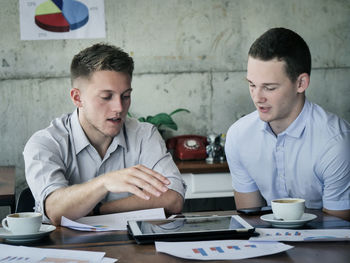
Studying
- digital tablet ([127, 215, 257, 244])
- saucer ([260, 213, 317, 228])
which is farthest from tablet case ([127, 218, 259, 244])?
saucer ([260, 213, 317, 228])

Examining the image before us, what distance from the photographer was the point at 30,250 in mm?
1280

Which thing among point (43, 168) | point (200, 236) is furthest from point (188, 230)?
point (43, 168)

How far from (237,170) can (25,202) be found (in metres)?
0.93

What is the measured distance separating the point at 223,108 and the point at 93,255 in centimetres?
267

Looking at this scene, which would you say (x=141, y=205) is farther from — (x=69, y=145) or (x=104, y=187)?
(x=69, y=145)

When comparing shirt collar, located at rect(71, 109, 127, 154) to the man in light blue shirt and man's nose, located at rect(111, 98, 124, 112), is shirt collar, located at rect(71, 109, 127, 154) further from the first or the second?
the man in light blue shirt

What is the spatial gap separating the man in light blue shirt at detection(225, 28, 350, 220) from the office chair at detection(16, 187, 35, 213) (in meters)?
0.93

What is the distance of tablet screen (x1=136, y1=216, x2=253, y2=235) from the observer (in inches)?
54.1

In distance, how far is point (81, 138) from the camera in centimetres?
206

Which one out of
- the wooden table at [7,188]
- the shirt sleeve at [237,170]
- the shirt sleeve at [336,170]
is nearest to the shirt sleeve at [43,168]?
the wooden table at [7,188]

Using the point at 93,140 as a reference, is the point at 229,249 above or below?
below

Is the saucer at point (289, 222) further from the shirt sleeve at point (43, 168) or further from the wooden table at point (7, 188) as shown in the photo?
the wooden table at point (7, 188)

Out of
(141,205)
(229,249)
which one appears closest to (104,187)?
(141,205)

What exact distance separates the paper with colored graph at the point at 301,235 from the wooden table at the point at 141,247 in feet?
0.06
